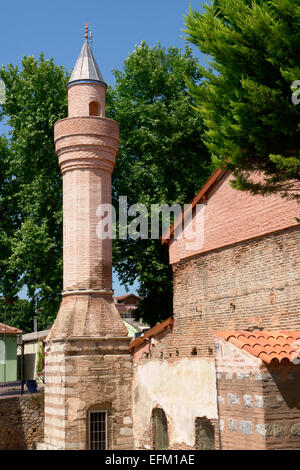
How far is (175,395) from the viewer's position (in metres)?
14.0

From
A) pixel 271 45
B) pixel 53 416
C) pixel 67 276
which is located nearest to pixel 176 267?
pixel 67 276

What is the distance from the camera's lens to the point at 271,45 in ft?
24.0

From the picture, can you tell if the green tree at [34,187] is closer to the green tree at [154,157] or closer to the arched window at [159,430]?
the green tree at [154,157]

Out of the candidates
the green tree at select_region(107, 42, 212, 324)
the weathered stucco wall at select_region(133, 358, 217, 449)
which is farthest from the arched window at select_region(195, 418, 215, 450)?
the green tree at select_region(107, 42, 212, 324)

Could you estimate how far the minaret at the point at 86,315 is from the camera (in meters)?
14.0

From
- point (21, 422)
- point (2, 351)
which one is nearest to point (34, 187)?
point (21, 422)

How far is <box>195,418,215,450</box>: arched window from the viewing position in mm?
13091

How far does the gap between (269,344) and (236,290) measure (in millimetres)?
3714

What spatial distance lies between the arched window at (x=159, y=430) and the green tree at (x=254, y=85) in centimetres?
855

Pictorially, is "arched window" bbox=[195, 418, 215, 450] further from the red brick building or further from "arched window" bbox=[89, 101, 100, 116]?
"arched window" bbox=[89, 101, 100, 116]

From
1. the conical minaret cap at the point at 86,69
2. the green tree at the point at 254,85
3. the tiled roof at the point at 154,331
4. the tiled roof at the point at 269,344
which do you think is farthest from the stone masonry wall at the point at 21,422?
the green tree at the point at 254,85

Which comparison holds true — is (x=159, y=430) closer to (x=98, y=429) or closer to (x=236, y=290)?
(x=98, y=429)

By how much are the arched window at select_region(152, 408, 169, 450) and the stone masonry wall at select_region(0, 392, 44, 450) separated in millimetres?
6772
